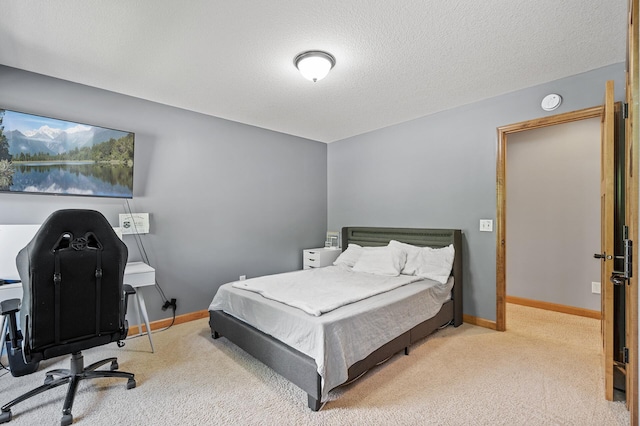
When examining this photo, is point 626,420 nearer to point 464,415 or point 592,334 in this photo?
point 464,415

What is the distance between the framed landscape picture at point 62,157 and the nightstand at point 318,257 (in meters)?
2.38

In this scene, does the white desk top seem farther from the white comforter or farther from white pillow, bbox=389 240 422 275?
white pillow, bbox=389 240 422 275

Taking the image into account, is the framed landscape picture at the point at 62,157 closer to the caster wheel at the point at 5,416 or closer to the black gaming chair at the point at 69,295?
the black gaming chair at the point at 69,295

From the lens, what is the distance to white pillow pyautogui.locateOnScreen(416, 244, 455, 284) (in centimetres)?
319

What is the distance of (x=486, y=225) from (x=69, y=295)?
361cm

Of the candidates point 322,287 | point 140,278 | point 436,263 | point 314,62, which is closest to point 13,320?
point 140,278

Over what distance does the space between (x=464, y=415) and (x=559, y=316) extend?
2.64 m

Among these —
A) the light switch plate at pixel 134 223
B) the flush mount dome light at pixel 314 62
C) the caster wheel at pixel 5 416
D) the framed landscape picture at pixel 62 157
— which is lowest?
the caster wheel at pixel 5 416

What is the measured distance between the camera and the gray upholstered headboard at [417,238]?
335 cm

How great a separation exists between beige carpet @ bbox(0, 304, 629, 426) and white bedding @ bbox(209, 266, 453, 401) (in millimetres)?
249

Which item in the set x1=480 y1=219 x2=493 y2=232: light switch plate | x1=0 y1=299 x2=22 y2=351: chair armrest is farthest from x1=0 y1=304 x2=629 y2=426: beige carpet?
x1=480 y1=219 x2=493 y2=232: light switch plate

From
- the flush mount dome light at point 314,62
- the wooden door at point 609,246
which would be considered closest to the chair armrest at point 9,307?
the flush mount dome light at point 314,62

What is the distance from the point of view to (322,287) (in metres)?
2.78

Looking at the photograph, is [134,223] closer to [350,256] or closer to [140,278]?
[140,278]
